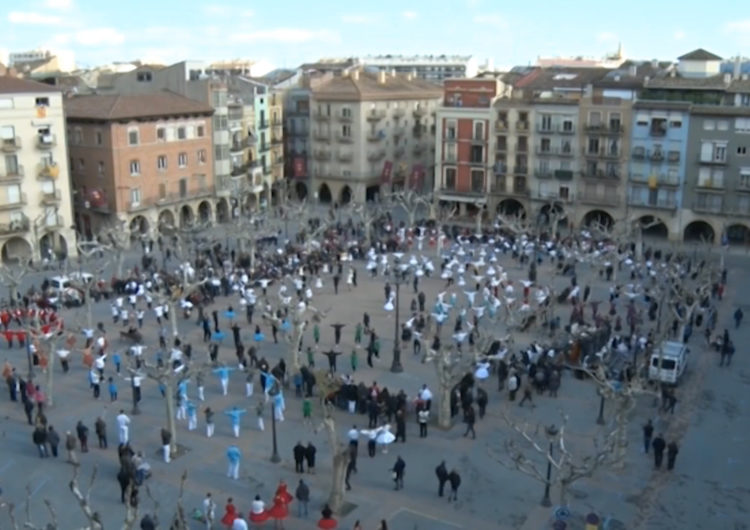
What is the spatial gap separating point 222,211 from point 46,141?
20.1m

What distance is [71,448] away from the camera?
2625 cm

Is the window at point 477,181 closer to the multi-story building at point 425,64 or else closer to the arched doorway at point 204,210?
the arched doorway at point 204,210

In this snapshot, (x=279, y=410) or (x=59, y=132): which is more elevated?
(x=59, y=132)

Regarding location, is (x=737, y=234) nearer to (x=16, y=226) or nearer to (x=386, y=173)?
→ (x=386, y=173)

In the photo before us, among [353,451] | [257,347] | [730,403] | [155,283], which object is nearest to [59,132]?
[155,283]

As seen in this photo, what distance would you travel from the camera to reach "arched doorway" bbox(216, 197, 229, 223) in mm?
74438

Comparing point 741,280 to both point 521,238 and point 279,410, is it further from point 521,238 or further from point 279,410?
point 279,410

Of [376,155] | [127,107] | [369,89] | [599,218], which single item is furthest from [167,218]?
[599,218]

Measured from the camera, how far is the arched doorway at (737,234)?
6406 cm

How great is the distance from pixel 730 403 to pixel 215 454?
19968 millimetres

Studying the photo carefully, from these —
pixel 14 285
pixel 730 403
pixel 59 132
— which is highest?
pixel 59 132

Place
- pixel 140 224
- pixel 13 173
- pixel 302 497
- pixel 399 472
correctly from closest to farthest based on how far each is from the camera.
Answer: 1. pixel 302 497
2. pixel 399 472
3. pixel 13 173
4. pixel 140 224

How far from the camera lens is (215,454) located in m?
27.3

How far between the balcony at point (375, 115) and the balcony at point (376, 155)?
3.20 meters
